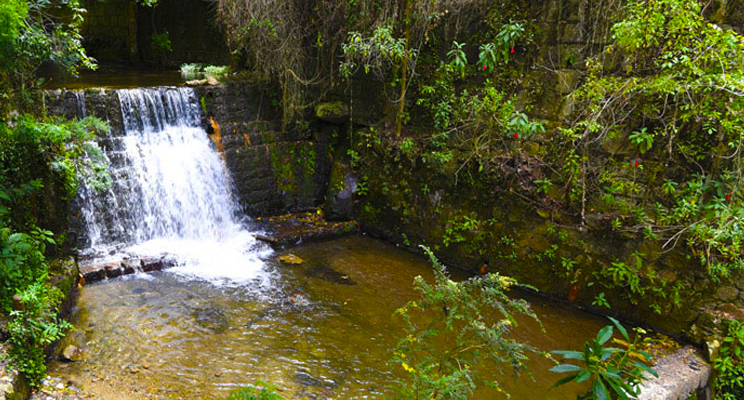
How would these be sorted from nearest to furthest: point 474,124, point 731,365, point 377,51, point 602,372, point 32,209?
point 602,372
point 731,365
point 32,209
point 474,124
point 377,51

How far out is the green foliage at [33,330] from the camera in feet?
10.7

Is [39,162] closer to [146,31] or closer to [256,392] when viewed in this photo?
[256,392]

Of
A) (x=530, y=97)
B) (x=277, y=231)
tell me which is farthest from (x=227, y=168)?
(x=530, y=97)

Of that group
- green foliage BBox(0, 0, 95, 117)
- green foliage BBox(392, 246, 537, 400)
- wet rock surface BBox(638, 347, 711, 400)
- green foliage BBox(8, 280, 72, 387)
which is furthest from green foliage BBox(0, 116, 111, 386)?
wet rock surface BBox(638, 347, 711, 400)

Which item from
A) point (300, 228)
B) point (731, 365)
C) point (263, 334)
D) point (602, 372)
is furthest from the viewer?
point (300, 228)

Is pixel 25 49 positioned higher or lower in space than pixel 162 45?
lower

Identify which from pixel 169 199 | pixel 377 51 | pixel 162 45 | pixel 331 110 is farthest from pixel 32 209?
pixel 162 45

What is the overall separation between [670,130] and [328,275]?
428 centimetres

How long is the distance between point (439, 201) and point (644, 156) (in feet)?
8.71

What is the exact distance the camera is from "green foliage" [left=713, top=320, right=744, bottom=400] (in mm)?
4023

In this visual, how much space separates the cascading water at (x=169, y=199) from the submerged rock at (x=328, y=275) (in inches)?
28.4

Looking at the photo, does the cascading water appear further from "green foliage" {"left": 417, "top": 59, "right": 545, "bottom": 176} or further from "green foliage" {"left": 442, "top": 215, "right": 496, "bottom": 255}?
"green foliage" {"left": 417, "top": 59, "right": 545, "bottom": 176}

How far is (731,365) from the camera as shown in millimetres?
4082

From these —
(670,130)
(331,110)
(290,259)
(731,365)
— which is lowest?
(731,365)
